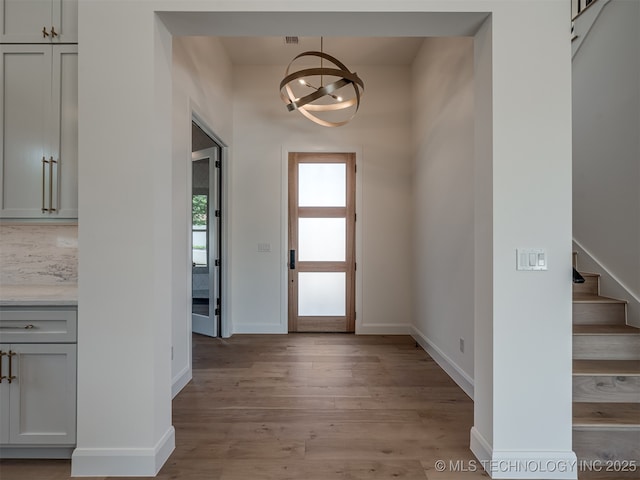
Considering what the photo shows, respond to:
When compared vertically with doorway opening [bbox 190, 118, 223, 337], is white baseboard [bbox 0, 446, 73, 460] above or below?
below

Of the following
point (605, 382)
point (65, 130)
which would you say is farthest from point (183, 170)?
point (605, 382)

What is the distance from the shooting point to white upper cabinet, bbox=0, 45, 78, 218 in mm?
2031

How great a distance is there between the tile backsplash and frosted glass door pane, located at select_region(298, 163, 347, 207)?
8.91 feet

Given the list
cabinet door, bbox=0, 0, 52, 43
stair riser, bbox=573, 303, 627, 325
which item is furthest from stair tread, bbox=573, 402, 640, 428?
cabinet door, bbox=0, 0, 52, 43

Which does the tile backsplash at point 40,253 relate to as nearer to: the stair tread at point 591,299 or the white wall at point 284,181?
the white wall at point 284,181

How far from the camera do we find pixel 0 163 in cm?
205

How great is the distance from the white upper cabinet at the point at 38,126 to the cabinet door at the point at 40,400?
85cm

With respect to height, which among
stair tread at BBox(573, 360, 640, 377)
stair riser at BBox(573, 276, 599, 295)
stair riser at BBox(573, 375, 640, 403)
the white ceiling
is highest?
the white ceiling

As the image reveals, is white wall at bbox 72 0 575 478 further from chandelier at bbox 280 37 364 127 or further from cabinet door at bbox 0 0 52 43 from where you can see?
chandelier at bbox 280 37 364 127

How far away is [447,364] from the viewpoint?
10.5ft

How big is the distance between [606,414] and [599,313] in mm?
910

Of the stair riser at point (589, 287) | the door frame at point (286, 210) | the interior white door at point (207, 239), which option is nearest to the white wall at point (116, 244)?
the interior white door at point (207, 239)

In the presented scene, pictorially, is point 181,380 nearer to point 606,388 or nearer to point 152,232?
Result: point 152,232

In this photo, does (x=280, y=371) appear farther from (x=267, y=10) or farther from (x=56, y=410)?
(x=267, y=10)
